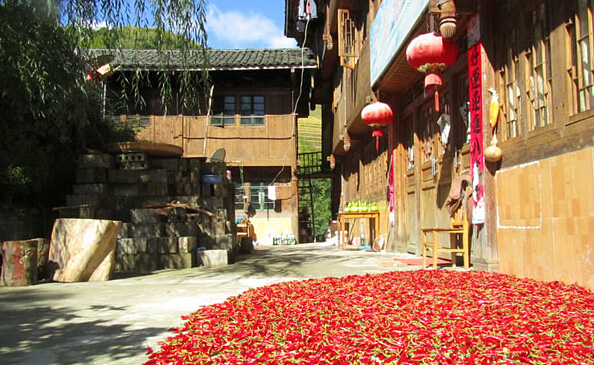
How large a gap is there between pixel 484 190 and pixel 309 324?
130 inches

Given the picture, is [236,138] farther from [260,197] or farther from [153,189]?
[153,189]

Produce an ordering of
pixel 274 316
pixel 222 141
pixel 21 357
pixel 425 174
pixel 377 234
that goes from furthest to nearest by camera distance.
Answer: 1. pixel 222 141
2. pixel 377 234
3. pixel 425 174
4. pixel 274 316
5. pixel 21 357

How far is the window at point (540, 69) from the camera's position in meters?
4.70

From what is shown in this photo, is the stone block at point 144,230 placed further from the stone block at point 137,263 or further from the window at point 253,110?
the window at point 253,110

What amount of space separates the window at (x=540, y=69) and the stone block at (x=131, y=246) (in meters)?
6.17

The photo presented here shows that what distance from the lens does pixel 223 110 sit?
17.3 m

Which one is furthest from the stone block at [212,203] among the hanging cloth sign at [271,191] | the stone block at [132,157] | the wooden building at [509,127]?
the hanging cloth sign at [271,191]

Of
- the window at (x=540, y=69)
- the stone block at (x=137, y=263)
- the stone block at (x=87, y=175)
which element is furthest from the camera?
the stone block at (x=87, y=175)

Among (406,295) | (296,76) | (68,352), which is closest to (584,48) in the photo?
(406,295)

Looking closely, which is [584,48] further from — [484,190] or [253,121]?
[253,121]

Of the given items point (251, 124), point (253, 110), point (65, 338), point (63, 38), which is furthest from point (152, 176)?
point (253, 110)

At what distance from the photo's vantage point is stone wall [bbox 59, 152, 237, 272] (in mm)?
8258

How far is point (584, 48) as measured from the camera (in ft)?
13.6

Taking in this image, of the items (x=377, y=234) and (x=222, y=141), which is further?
(x=222, y=141)
